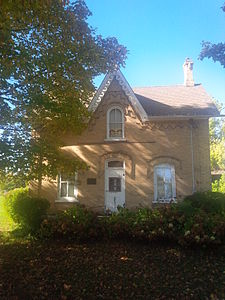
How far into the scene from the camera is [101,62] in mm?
8250

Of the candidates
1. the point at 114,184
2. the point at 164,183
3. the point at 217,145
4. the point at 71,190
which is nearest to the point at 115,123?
the point at 114,184

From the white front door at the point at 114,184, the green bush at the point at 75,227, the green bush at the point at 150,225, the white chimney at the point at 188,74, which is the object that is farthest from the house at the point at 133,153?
the white chimney at the point at 188,74

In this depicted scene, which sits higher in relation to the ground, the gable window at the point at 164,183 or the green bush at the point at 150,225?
the gable window at the point at 164,183

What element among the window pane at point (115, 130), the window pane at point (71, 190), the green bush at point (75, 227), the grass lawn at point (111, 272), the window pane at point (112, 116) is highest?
the window pane at point (112, 116)

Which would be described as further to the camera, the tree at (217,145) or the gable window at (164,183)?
the tree at (217,145)

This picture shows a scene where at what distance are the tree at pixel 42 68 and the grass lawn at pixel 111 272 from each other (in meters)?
2.95

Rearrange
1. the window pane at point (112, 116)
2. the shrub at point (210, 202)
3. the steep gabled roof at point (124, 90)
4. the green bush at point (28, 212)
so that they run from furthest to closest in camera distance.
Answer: the window pane at point (112, 116) → the steep gabled roof at point (124, 90) → the green bush at point (28, 212) → the shrub at point (210, 202)

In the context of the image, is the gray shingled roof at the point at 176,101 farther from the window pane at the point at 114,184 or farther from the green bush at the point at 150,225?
the green bush at the point at 150,225

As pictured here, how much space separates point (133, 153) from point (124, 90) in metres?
3.75

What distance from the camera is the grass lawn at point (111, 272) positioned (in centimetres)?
499

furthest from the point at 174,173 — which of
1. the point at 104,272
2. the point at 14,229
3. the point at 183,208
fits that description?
the point at 14,229

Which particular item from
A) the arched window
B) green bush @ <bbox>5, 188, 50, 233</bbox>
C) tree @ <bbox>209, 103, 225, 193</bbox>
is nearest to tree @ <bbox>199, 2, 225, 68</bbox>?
the arched window

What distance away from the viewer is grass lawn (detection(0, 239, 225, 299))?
196 inches

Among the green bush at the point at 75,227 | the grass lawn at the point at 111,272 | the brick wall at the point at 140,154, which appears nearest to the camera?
the grass lawn at the point at 111,272
